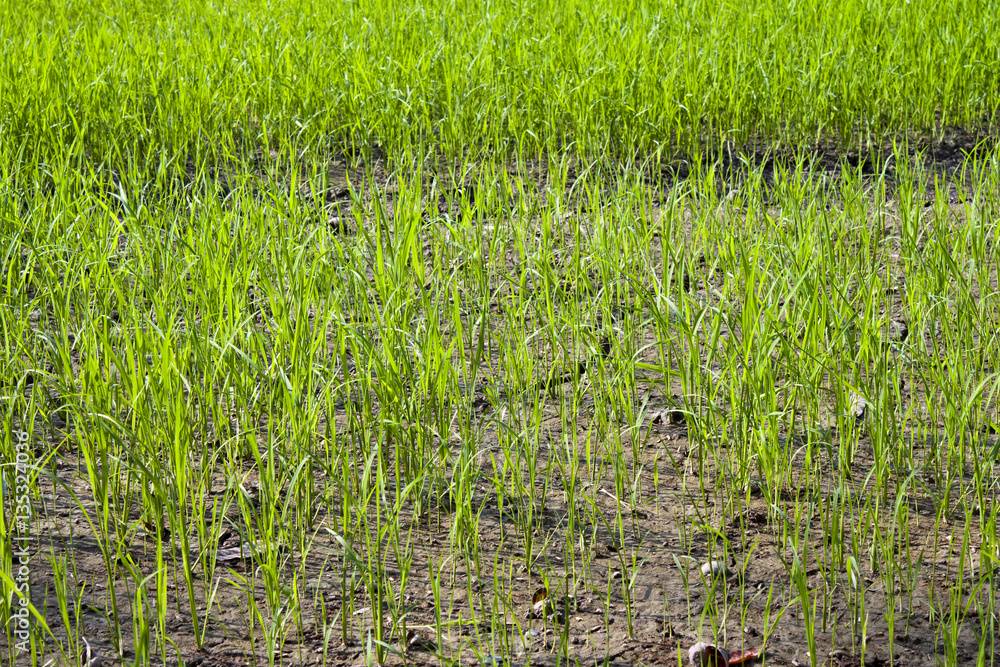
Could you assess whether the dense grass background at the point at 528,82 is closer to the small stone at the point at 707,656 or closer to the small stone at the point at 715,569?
the small stone at the point at 715,569

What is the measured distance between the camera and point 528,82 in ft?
14.3

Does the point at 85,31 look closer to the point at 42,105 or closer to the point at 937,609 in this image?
the point at 42,105

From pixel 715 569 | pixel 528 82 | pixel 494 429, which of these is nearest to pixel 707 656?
pixel 715 569

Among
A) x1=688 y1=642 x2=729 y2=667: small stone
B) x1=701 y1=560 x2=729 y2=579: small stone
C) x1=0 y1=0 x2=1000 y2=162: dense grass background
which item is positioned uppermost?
x1=0 y1=0 x2=1000 y2=162: dense grass background

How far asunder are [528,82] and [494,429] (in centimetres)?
230

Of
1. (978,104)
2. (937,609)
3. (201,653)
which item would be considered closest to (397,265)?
(201,653)

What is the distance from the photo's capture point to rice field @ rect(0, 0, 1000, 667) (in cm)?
178

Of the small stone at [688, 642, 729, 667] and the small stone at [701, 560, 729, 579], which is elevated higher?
the small stone at [701, 560, 729, 579]

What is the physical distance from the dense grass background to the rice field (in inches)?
2.0

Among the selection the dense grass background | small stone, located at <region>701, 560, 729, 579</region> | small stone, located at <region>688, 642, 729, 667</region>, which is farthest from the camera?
the dense grass background

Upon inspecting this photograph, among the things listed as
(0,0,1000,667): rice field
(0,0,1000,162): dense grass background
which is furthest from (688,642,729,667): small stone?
(0,0,1000,162): dense grass background

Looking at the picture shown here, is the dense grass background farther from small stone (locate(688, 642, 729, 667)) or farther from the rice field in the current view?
small stone (locate(688, 642, 729, 667))

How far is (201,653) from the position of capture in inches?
69.2

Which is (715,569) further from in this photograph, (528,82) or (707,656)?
(528,82)
